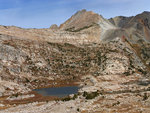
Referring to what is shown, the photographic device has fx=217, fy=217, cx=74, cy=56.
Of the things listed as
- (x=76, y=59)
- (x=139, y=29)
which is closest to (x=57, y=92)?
(x=76, y=59)

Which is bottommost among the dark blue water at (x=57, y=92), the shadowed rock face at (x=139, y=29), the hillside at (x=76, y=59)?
the dark blue water at (x=57, y=92)

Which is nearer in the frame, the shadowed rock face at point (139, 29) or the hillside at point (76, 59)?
the hillside at point (76, 59)

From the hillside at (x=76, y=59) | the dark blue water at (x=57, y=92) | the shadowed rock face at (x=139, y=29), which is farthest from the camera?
the shadowed rock face at (x=139, y=29)

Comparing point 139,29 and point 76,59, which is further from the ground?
point 139,29

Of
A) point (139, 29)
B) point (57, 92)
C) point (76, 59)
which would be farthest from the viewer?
point (139, 29)

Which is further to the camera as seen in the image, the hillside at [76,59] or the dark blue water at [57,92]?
the hillside at [76,59]

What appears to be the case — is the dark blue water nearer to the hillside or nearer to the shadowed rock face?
the hillside

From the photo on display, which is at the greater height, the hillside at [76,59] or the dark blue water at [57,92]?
the hillside at [76,59]

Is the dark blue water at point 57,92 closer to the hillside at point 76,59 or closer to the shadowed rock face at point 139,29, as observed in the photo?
the hillside at point 76,59

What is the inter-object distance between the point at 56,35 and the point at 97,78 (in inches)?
2089

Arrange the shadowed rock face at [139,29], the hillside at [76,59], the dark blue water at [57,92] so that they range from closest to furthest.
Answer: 1. the dark blue water at [57,92]
2. the hillside at [76,59]
3. the shadowed rock face at [139,29]

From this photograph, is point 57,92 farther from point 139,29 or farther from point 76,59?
point 139,29

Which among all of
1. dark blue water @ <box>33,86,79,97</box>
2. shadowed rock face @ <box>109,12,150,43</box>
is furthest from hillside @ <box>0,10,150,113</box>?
dark blue water @ <box>33,86,79,97</box>

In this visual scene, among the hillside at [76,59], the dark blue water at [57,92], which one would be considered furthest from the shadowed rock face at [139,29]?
the dark blue water at [57,92]
